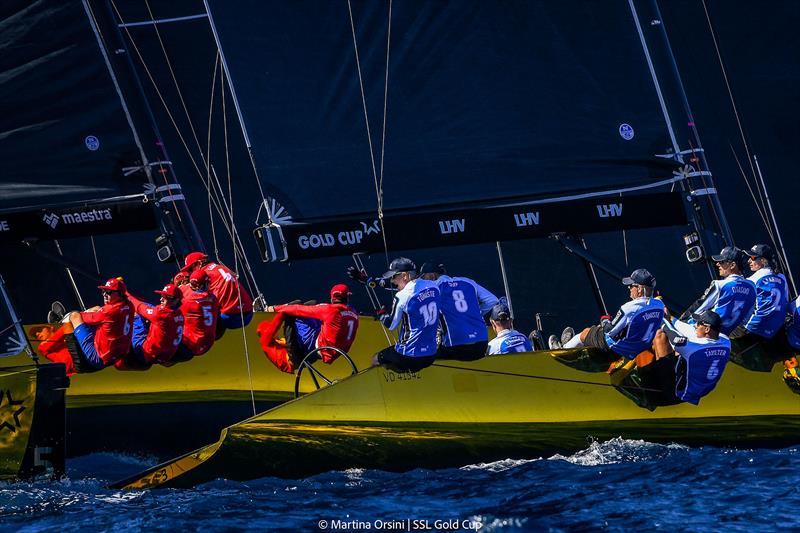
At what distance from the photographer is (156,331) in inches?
421

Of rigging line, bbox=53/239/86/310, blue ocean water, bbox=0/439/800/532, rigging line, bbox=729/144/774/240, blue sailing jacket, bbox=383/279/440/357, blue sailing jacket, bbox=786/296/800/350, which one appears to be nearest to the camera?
blue ocean water, bbox=0/439/800/532

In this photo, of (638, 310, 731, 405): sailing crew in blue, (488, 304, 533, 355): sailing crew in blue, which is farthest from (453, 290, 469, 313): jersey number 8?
(638, 310, 731, 405): sailing crew in blue

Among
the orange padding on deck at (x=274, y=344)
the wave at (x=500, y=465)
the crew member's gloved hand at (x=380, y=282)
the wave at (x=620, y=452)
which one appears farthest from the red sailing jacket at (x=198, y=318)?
the wave at (x=620, y=452)

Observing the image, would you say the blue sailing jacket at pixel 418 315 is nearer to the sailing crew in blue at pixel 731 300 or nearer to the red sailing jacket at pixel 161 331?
the sailing crew in blue at pixel 731 300

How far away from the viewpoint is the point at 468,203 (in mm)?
10820

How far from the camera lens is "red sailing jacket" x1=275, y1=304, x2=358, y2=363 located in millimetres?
10969

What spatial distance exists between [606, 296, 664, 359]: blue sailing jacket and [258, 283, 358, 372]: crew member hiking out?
2308 mm

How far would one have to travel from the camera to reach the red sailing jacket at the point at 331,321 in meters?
11.0

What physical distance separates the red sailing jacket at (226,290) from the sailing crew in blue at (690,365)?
3.14 meters

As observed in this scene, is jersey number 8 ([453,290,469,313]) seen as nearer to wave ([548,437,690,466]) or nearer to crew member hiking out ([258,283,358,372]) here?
wave ([548,437,690,466])

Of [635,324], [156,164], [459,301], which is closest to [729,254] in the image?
[635,324]

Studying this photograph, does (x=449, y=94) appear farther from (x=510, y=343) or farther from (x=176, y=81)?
(x=176, y=81)

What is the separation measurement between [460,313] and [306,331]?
5.62 feet

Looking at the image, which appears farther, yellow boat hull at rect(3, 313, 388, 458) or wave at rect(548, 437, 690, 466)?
yellow boat hull at rect(3, 313, 388, 458)
